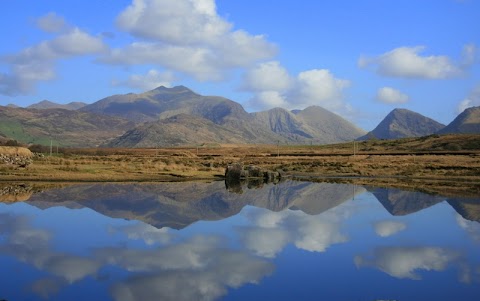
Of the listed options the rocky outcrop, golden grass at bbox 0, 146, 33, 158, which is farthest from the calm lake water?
golden grass at bbox 0, 146, 33, 158

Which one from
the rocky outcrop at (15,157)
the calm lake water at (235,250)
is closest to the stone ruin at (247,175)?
the calm lake water at (235,250)

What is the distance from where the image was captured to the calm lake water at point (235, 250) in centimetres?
1359

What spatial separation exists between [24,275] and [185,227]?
10.9m

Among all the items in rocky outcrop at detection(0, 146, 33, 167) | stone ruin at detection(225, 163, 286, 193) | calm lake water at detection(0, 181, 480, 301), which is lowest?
calm lake water at detection(0, 181, 480, 301)

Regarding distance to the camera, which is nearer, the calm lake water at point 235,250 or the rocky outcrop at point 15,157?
the calm lake water at point 235,250

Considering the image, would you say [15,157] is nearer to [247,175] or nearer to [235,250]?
[247,175]

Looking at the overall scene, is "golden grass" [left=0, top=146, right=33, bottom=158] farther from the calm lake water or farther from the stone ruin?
the calm lake water

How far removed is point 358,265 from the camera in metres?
16.7

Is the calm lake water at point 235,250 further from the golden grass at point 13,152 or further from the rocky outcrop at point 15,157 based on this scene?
the golden grass at point 13,152

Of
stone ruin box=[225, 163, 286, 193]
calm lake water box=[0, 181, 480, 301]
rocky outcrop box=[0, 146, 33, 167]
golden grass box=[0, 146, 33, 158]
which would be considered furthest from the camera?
golden grass box=[0, 146, 33, 158]

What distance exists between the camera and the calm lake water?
535 inches

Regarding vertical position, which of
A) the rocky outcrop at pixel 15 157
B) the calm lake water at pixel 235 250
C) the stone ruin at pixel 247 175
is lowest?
the calm lake water at pixel 235 250

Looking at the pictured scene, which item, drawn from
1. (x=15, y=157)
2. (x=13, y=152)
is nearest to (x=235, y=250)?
(x=15, y=157)

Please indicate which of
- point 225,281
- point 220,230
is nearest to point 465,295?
point 225,281
